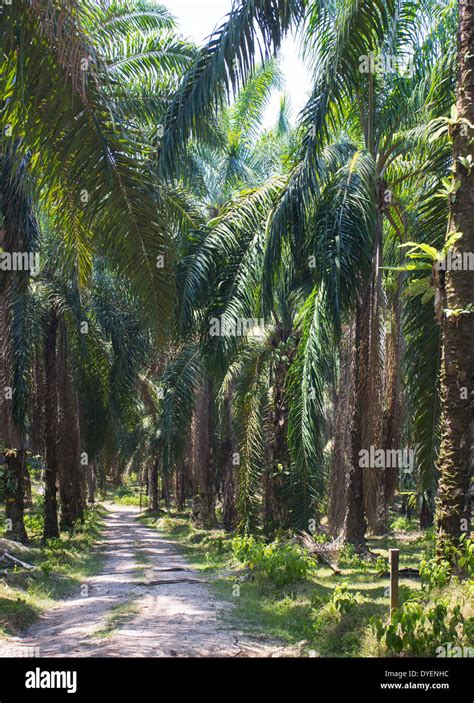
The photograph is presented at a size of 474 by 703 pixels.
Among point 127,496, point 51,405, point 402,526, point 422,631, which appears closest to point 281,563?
point 422,631

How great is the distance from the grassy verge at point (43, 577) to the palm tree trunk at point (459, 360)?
491 cm

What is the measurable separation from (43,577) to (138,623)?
16.6 ft

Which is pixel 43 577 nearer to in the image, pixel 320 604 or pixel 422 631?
pixel 320 604

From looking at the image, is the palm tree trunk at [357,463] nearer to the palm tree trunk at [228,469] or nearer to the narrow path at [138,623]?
the narrow path at [138,623]

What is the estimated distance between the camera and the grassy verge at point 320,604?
7.89m

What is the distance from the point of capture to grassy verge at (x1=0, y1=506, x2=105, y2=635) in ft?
32.1

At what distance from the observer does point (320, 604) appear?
379 inches

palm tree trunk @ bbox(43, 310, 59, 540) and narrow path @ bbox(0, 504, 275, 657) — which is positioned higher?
palm tree trunk @ bbox(43, 310, 59, 540)

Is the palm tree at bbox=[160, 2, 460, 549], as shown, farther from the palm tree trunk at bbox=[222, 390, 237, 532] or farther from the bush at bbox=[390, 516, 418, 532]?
the bush at bbox=[390, 516, 418, 532]

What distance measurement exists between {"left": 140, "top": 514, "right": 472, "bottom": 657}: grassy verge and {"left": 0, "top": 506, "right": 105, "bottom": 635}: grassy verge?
96.7 inches

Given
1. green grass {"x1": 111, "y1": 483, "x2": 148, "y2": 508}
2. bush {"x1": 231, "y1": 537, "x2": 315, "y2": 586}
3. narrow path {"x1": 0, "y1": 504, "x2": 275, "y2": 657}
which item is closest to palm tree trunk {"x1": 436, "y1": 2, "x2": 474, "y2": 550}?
narrow path {"x1": 0, "y1": 504, "x2": 275, "y2": 657}

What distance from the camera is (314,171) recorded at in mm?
12305
